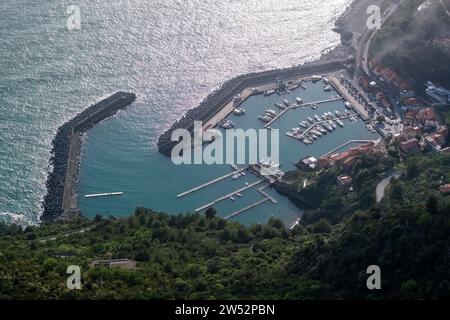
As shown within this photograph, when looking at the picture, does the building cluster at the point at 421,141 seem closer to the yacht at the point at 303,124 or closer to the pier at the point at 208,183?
the yacht at the point at 303,124

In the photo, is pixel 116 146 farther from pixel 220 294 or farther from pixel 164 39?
pixel 220 294

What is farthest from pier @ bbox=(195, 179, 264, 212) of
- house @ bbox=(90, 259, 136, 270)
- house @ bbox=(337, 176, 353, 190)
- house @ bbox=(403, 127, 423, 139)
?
house @ bbox=(90, 259, 136, 270)

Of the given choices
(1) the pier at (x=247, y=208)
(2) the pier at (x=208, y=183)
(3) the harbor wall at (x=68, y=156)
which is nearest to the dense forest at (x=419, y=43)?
(2) the pier at (x=208, y=183)

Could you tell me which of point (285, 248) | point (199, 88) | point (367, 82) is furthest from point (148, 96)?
point (285, 248)

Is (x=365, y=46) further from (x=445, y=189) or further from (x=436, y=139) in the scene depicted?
(x=445, y=189)

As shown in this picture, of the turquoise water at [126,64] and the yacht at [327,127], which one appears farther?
the yacht at [327,127]
